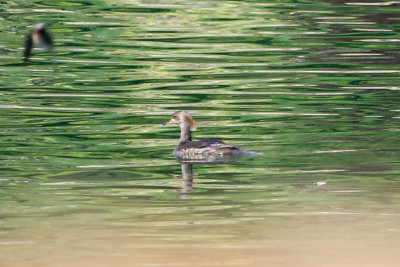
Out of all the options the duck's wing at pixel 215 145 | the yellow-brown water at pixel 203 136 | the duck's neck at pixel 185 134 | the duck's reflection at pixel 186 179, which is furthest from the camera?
the duck's neck at pixel 185 134

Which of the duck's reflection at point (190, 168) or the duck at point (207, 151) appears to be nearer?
the duck's reflection at point (190, 168)

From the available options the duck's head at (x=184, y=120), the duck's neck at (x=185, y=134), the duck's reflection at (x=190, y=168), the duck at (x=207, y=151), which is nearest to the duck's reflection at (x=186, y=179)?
the duck's reflection at (x=190, y=168)

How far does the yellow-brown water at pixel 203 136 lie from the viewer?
808 centimetres

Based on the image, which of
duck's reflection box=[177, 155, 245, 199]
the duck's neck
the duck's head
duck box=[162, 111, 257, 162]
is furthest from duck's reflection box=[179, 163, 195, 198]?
the duck's head

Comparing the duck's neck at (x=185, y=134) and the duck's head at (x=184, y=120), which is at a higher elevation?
the duck's head at (x=184, y=120)

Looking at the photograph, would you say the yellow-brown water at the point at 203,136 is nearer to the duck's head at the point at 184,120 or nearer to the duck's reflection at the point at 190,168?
the duck's reflection at the point at 190,168

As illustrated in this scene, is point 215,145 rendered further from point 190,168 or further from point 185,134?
point 185,134

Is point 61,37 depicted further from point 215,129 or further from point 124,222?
point 124,222

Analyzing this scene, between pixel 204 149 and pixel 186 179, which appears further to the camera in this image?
pixel 204 149

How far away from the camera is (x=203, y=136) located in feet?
43.5

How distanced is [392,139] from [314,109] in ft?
7.13

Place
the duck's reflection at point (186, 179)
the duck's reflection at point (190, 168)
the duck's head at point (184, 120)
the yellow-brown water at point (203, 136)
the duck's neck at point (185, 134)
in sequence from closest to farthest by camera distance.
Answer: the yellow-brown water at point (203, 136), the duck's reflection at point (186, 179), the duck's reflection at point (190, 168), the duck's neck at point (185, 134), the duck's head at point (184, 120)

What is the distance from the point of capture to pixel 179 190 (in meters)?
10.1

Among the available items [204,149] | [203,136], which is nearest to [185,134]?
[204,149]
